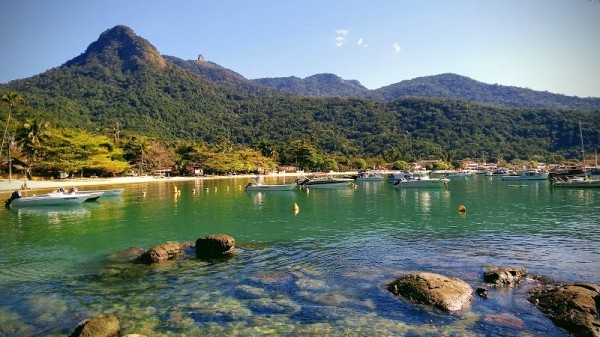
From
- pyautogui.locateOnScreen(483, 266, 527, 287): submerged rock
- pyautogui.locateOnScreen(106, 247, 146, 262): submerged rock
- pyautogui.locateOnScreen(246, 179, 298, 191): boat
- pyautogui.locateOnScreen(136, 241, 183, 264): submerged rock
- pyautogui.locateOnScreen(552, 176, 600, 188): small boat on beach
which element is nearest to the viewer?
pyautogui.locateOnScreen(483, 266, 527, 287): submerged rock

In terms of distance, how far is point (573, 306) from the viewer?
10.0 m

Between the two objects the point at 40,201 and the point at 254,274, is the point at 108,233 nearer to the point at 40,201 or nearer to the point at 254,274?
Answer: the point at 254,274

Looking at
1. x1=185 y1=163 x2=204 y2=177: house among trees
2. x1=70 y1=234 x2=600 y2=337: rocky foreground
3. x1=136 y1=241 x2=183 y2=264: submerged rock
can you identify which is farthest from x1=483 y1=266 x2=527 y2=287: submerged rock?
x1=185 y1=163 x2=204 y2=177: house among trees

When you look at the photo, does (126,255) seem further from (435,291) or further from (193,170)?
(193,170)

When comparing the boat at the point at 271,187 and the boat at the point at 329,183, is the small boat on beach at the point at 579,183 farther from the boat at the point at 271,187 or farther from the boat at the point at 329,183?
the boat at the point at 271,187

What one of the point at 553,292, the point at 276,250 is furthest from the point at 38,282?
the point at 553,292

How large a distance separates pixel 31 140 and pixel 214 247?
233 feet

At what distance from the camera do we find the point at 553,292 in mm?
11133

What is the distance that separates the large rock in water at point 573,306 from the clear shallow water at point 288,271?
357mm

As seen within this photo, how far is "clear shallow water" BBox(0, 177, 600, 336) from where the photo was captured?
10172 mm

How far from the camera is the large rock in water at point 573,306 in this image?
30.4ft

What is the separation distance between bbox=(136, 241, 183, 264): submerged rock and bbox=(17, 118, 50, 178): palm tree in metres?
68.5

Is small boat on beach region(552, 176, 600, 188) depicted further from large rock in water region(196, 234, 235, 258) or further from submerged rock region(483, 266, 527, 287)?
large rock in water region(196, 234, 235, 258)

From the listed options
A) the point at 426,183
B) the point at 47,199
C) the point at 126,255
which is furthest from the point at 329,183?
the point at 126,255
